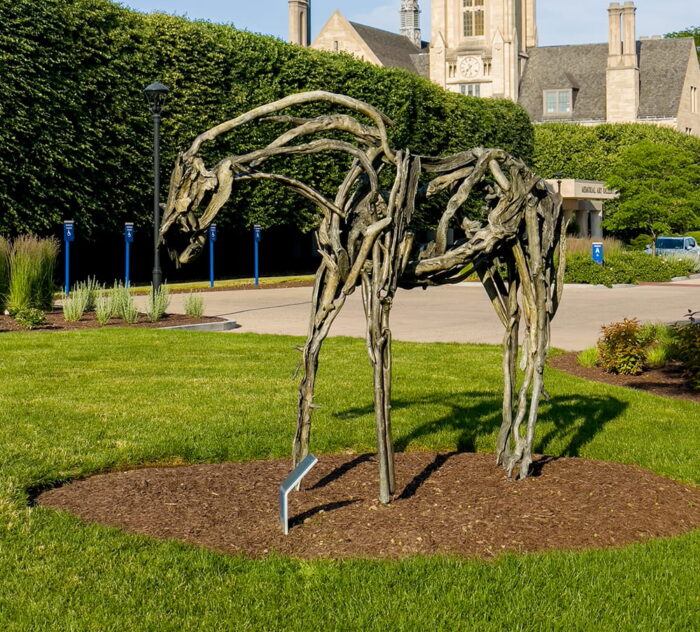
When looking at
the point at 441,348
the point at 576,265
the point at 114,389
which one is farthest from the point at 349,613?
the point at 576,265

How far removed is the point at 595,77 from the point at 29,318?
6175cm

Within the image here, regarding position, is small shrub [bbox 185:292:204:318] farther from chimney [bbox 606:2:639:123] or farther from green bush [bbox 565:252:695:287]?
chimney [bbox 606:2:639:123]

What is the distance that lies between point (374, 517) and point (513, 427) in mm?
1307

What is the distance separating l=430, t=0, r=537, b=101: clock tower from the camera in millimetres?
67750

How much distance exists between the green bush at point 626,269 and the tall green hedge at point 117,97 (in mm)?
8827

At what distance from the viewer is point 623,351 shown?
40.0 ft

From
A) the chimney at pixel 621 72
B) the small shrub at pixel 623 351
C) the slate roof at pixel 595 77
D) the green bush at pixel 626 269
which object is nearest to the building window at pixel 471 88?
the slate roof at pixel 595 77

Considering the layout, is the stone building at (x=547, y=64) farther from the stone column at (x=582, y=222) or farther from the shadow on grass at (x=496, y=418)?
the shadow on grass at (x=496, y=418)

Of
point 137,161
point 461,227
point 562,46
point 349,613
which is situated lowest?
point 349,613

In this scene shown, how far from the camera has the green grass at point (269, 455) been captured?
14.8 feet

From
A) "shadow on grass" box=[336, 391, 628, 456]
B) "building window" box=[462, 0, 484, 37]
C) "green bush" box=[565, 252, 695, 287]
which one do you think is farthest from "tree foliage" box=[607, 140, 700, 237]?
"shadow on grass" box=[336, 391, 628, 456]

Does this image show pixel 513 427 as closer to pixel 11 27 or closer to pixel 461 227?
pixel 461 227

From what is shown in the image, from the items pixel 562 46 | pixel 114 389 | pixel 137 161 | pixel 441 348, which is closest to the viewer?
pixel 114 389

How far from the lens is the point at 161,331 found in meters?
15.8
